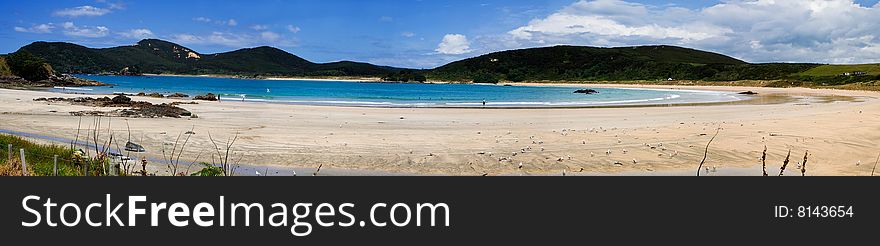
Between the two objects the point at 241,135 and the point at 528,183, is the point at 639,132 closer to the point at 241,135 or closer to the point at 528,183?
the point at 241,135

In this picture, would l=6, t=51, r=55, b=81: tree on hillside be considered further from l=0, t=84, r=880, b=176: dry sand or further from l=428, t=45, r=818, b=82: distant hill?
l=428, t=45, r=818, b=82: distant hill

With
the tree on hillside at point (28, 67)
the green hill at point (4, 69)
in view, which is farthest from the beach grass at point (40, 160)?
the tree on hillside at point (28, 67)

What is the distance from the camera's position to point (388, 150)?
13.5 m

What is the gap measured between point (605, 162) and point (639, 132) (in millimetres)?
6094

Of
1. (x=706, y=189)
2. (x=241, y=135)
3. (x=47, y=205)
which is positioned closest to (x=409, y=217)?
(x=706, y=189)

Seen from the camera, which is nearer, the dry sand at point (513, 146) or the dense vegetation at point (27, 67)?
the dry sand at point (513, 146)

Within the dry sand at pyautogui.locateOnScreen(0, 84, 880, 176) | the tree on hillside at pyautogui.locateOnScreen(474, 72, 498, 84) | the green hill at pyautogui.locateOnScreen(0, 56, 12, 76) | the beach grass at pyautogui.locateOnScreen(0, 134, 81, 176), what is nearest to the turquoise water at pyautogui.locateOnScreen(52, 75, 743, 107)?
the green hill at pyautogui.locateOnScreen(0, 56, 12, 76)

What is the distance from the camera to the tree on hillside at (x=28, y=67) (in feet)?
235

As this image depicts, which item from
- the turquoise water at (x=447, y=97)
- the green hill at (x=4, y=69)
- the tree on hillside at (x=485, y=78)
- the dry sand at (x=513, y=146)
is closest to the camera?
the dry sand at (x=513, y=146)

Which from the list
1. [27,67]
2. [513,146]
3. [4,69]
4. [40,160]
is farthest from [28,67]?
[513,146]

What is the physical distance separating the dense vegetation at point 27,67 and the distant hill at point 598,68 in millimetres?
105156

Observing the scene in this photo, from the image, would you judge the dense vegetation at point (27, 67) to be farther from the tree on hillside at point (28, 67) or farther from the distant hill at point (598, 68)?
the distant hill at point (598, 68)

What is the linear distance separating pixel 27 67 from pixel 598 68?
13060 cm

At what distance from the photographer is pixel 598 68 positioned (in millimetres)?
166875
